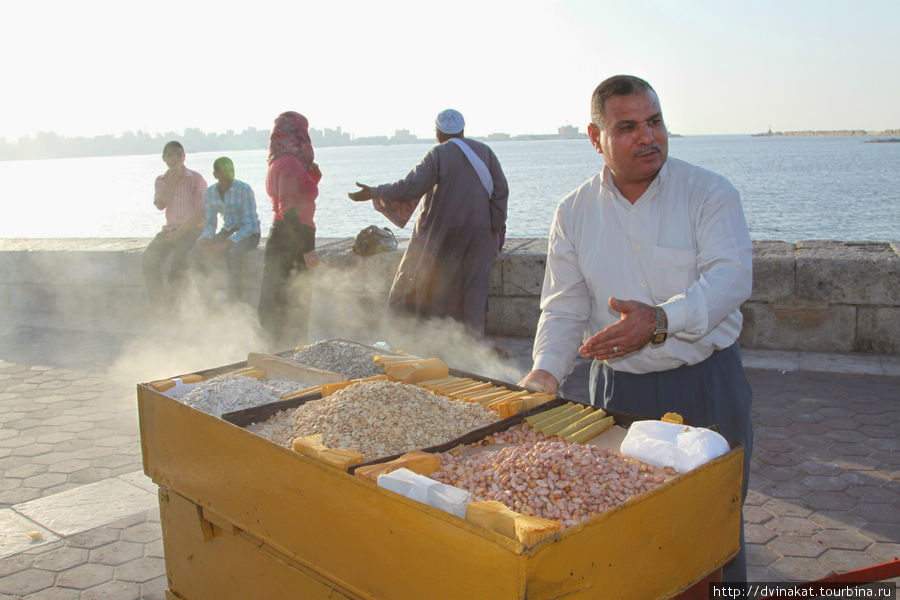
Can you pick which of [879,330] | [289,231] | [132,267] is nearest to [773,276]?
[879,330]

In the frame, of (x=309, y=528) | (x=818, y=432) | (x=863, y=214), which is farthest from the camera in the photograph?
(x=863, y=214)

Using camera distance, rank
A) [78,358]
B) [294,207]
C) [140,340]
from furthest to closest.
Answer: [140,340]
[78,358]
[294,207]

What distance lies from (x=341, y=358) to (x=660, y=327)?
5.89 ft

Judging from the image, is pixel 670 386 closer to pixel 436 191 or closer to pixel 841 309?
pixel 436 191

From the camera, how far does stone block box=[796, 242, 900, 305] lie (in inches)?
246

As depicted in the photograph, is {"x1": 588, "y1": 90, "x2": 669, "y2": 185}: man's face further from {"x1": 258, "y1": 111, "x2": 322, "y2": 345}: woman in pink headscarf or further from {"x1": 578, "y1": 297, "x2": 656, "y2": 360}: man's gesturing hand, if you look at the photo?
{"x1": 258, "y1": 111, "x2": 322, "y2": 345}: woman in pink headscarf

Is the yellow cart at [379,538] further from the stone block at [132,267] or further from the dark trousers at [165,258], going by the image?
the stone block at [132,267]

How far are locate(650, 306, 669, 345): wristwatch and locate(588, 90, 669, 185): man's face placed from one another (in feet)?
1.90

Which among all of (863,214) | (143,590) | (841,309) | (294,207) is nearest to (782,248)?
(841,309)

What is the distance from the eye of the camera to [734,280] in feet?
8.25

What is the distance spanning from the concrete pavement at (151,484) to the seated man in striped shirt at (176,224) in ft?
6.43

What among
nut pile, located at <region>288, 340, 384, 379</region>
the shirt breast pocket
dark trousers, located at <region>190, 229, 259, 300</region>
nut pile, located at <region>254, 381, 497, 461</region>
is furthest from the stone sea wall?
nut pile, located at <region>254, 381, 497, 461</region>

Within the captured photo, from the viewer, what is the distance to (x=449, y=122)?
18.6ft

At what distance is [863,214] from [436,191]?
1763 inches
